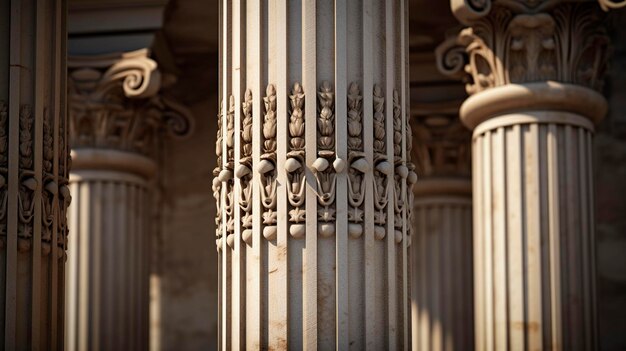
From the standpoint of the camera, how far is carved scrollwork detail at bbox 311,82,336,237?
17406mm

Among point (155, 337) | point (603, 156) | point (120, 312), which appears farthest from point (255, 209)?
point (155, 337)

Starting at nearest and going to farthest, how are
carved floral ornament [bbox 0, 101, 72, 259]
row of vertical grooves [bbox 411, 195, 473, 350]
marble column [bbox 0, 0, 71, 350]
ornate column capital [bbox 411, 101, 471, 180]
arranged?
marble column [bbox 0, 0, 71, 350] < carved floral ornament [bbox 0, 101, 72, 259] < row of vertical grooves [bbox 411, 195, 473, 350] < ornate column capital [bbox 411, 101, 471, 180]

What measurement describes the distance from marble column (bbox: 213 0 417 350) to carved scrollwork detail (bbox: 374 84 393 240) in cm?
2

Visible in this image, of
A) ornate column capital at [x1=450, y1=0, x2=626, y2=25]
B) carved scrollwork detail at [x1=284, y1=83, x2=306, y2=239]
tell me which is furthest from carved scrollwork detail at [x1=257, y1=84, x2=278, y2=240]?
ornate column capital at [x1=450, y1=0, x2=626, y2=25]

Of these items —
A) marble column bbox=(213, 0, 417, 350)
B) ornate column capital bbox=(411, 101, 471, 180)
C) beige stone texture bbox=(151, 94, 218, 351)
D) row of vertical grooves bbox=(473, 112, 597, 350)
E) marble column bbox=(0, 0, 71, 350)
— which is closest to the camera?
marble column bbox=(213, 0, 417, 350)

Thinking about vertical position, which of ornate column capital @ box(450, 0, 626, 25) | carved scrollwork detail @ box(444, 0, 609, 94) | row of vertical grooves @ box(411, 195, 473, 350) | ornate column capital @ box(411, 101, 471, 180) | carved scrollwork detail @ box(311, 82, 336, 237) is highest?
ornate column capital @ box(450, 0, 626, 25)

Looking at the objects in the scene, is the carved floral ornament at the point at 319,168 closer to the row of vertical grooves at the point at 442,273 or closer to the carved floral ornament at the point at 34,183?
Answer: the carved floral ornament at the point at 34,183

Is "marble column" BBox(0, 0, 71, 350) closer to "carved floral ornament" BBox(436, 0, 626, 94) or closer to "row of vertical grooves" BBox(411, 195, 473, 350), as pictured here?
"carved floral ornament" BBox(436, 0, 626, 94)

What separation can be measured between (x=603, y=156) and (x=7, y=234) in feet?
46.7

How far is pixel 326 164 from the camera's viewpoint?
57.1ft

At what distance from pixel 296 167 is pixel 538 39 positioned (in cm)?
848

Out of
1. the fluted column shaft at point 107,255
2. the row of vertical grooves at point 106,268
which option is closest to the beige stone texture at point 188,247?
the fluted column shaft at point 107,255

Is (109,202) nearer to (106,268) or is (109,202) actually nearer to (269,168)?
(106,268)

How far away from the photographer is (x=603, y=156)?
A: 2991 centimetres
